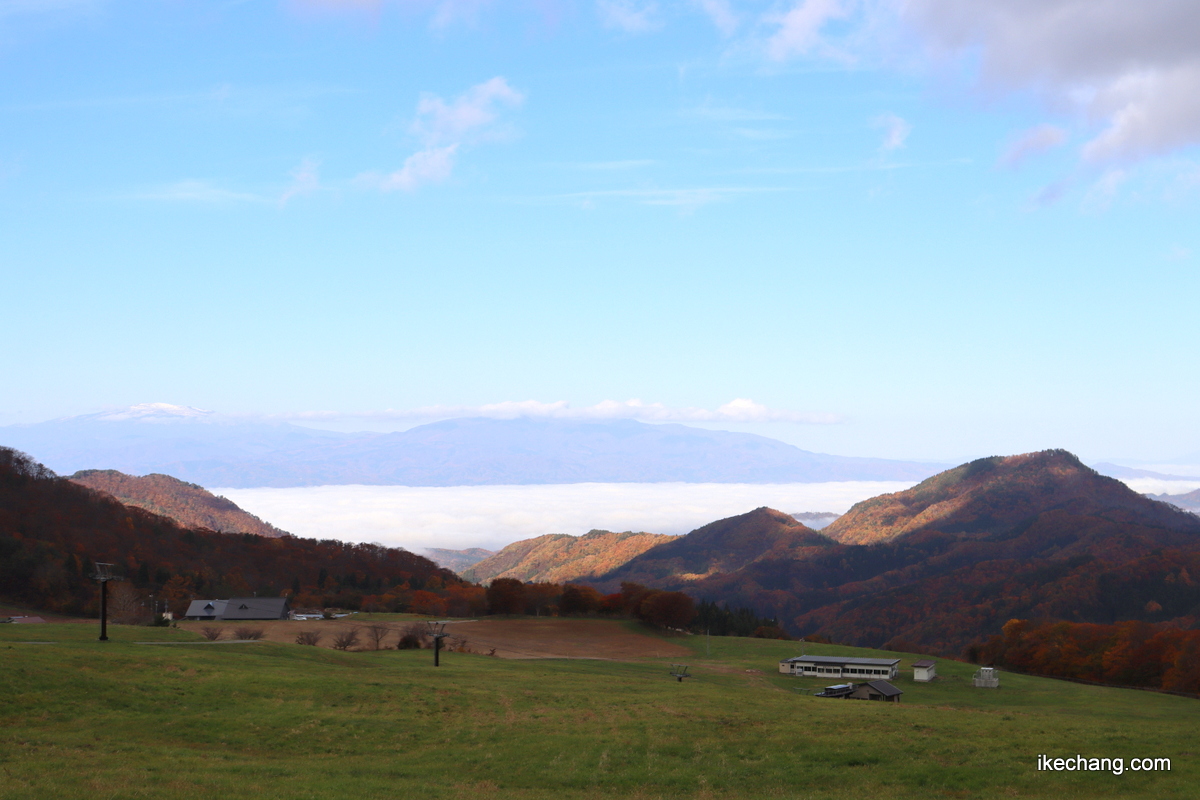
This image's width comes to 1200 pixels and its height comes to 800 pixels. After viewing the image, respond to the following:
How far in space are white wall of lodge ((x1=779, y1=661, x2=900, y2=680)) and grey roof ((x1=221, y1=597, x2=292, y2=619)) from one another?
60415 mm

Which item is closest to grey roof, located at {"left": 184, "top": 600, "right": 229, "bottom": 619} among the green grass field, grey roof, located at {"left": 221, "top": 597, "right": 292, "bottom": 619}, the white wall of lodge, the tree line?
grey roof, located at {"left": 221, "top": 597, "right": 292, "bottom": 619}

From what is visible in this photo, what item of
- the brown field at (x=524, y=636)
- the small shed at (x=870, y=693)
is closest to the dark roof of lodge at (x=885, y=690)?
the small shed at (x=870, y=693)

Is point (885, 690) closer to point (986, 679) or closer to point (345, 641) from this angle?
point (986, 679)

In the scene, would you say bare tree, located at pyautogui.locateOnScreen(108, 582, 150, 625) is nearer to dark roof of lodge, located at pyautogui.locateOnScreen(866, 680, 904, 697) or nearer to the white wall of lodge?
the white wall of lodge

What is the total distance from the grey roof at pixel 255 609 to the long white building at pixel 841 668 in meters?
60.2

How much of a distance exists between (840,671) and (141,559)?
12279 centimetres

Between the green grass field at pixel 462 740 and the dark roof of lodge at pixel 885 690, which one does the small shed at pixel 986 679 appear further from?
the green grass field at pixel 462 740

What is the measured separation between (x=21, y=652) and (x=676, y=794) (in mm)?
28990

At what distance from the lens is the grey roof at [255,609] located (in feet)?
336

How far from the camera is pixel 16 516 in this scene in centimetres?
14138

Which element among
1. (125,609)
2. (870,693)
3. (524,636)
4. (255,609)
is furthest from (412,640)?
(255,609)

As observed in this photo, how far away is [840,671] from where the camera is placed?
256 feet

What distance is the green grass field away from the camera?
24.1m

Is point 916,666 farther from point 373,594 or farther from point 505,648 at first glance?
point 373,594
